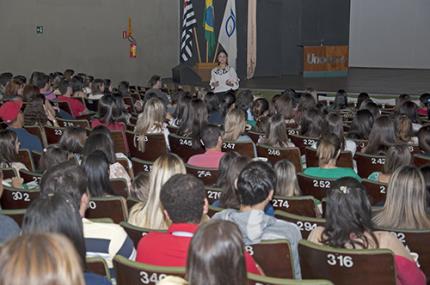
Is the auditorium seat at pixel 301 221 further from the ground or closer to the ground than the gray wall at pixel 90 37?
closer to the ground

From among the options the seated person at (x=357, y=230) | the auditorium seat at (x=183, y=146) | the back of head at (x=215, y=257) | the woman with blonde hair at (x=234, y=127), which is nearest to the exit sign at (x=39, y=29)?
the auditorium seat at (x=183, y=146)

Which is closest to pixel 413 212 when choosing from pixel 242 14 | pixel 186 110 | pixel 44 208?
pixel 44 208

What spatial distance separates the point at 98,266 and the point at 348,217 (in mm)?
1212

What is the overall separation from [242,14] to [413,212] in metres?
18.0

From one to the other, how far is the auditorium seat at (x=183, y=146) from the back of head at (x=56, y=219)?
484 centimetres

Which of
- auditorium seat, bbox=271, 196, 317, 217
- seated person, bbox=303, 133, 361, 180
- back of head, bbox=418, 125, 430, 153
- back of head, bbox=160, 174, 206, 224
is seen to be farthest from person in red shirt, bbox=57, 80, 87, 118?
back of head, bbox=160, 174, 206, 224

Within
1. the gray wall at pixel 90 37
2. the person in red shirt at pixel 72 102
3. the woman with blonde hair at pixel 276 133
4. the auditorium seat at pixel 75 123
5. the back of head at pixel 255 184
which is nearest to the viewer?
the back of head at pixel 255 184

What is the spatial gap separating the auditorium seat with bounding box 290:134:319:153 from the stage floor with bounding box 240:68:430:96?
9.20 meters

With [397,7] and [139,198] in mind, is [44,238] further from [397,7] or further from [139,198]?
[397,7]

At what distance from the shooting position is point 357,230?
135 inches

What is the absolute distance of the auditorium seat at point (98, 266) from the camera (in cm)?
296

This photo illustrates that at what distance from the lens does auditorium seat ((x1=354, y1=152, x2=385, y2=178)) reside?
6305 millimetres

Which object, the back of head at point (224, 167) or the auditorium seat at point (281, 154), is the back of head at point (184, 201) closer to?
the back of head at point (224, 167)

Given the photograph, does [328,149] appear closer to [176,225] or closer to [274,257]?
[274,257]
